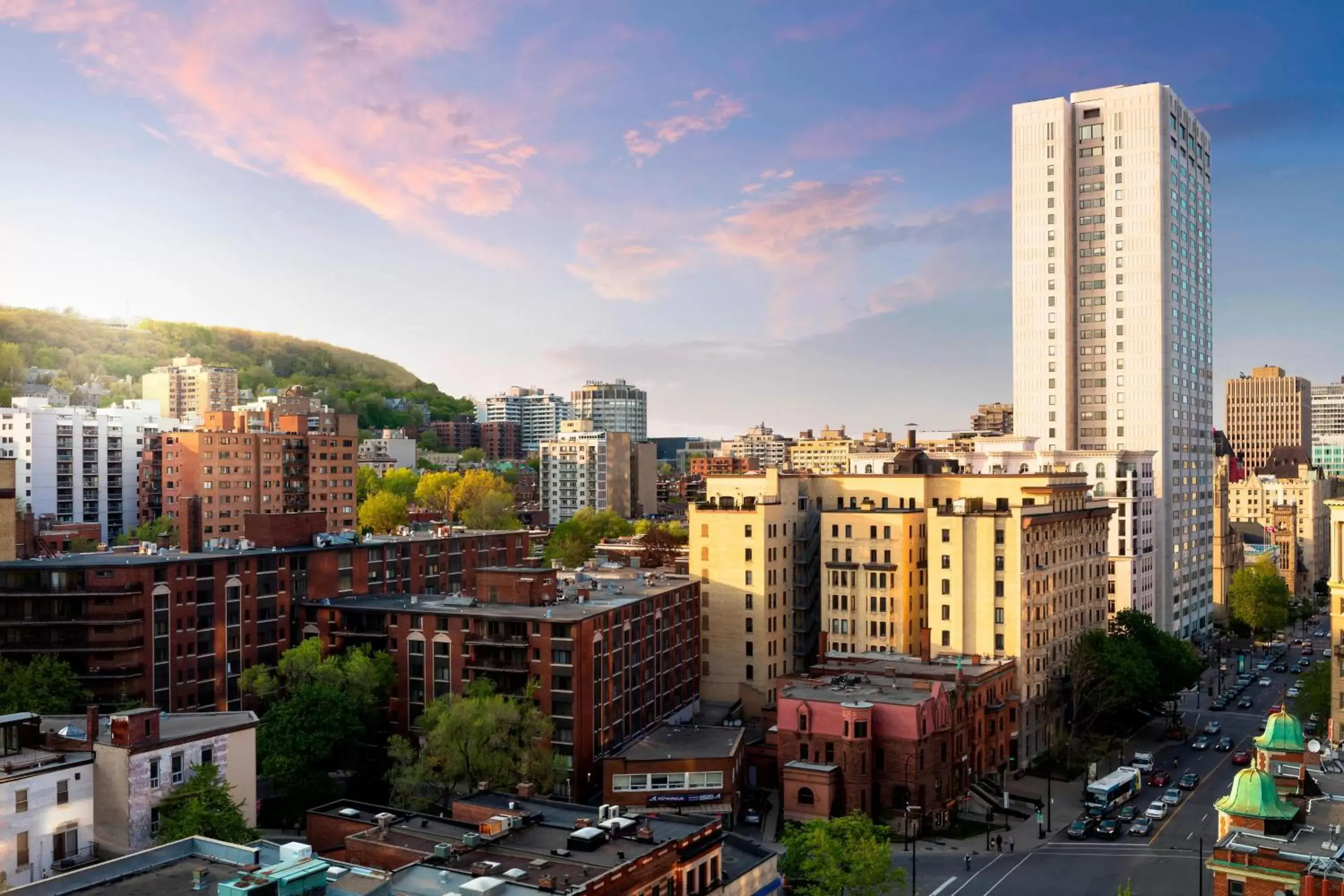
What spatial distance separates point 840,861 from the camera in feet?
204

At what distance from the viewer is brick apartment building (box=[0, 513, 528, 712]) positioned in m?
85.5

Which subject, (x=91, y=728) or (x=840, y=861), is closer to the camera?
(x=91, y=728)

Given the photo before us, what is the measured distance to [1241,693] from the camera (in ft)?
440

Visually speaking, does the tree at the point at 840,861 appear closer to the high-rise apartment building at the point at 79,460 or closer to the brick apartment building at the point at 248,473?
the brick apartment building at the point at 248,473

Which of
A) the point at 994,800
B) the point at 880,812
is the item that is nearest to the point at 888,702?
the point at 880,812

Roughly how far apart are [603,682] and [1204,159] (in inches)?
5543

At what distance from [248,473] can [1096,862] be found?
13000 cm

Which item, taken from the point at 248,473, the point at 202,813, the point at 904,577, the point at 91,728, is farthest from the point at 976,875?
the point at 248,473

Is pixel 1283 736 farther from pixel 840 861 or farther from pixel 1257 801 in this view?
pixel 840 861

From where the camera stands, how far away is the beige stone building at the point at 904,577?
103 metres

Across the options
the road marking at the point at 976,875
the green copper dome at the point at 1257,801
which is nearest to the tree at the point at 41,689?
the road marking at the point at 976,875

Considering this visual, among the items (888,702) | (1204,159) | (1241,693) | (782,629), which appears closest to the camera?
(888,702)

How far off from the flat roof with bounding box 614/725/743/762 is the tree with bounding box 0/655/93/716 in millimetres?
36609

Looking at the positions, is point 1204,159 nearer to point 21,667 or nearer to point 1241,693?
point 1241,693
